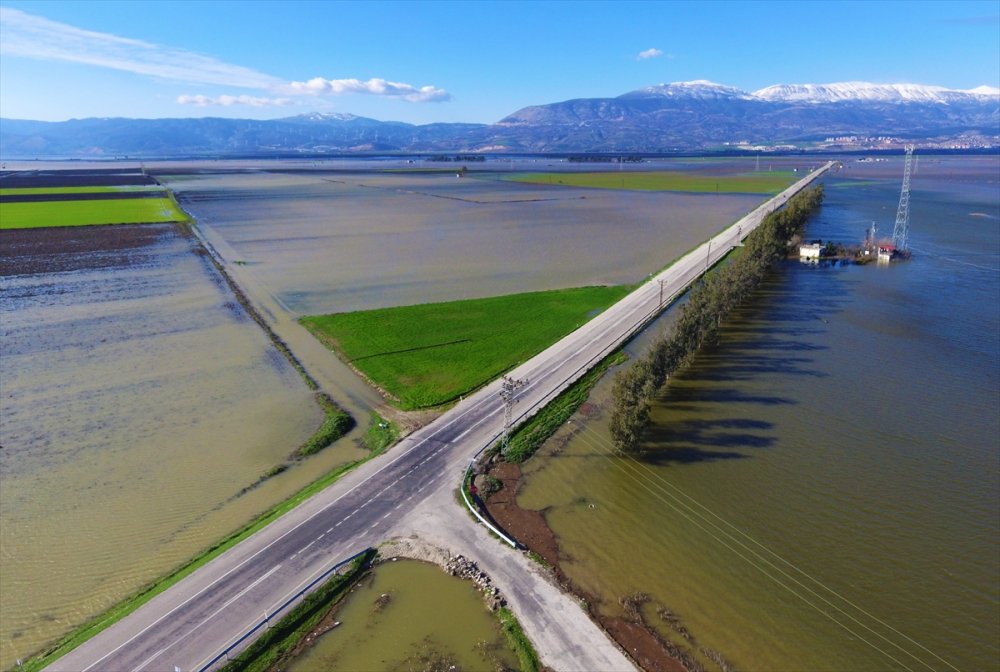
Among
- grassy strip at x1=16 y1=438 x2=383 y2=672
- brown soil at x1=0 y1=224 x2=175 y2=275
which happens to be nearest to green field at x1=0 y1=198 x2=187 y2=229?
brown soil at x1=0 y1=224 x2=175 y2=275

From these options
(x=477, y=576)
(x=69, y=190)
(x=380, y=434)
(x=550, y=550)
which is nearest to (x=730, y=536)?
(x=550, y=550)

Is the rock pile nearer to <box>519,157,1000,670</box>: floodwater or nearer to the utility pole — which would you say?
<box>519,157,1000,670</box>: floodwater

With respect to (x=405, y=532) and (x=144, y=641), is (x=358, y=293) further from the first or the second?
(x=144, y=641)

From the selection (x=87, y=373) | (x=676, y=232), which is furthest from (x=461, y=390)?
(x=676, y=232)

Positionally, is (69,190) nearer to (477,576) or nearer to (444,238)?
(444,238)

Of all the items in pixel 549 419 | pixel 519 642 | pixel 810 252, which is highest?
pixel 810 252

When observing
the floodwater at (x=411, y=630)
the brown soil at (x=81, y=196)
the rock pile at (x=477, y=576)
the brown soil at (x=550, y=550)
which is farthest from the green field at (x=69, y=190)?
the rock pile at (x=477, y=576)
